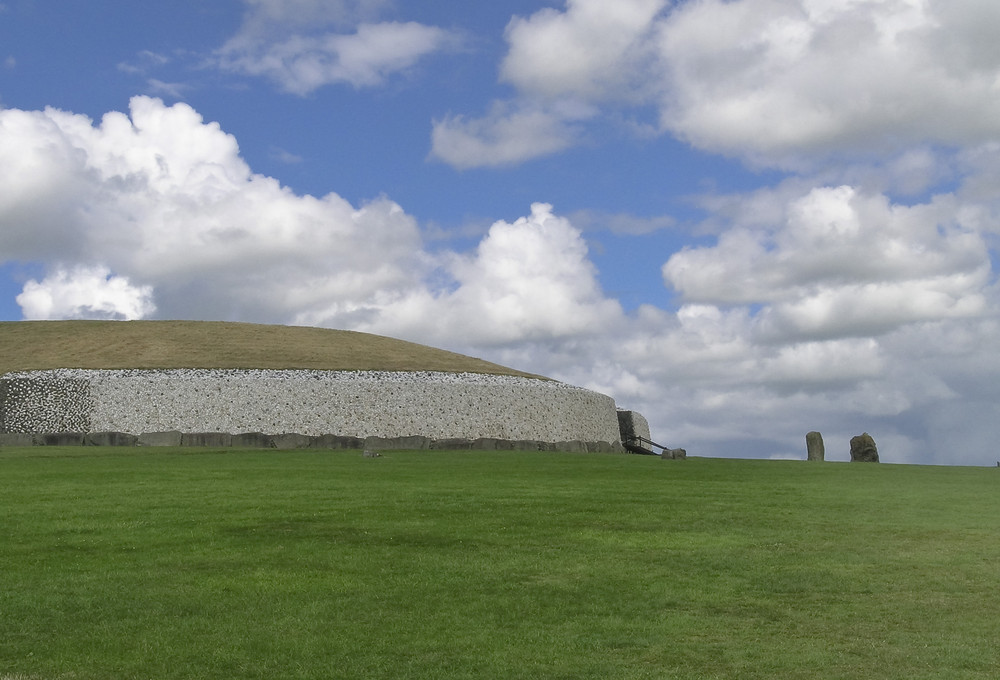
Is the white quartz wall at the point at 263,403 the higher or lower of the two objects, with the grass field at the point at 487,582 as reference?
higher

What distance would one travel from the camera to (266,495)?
65.6 feet

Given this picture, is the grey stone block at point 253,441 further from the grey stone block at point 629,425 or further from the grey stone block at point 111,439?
the grey stone block at point 629,425

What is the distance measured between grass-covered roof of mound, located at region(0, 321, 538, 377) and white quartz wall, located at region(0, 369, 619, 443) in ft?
5.25

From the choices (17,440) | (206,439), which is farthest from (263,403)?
(17,440)

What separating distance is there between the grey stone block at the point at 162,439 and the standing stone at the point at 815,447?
26.8m

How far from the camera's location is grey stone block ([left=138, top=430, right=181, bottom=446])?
39.2m

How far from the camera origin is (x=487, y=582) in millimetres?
12438

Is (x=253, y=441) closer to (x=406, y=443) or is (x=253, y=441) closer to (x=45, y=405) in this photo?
(x=406, y=443)

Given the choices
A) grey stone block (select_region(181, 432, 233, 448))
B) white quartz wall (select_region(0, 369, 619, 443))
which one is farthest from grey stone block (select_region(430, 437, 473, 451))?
grey stone block (select_region(181, 432, 233, 448))

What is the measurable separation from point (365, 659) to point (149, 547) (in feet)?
21.0

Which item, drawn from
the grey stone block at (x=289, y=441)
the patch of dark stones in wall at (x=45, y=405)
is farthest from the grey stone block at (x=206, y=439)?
the patch of dark stones in wall at (x=45, y=405)

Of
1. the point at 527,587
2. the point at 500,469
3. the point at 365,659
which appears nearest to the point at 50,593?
the point at 365,659

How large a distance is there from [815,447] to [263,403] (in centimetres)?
2685

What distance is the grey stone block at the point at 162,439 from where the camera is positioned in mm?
39188
